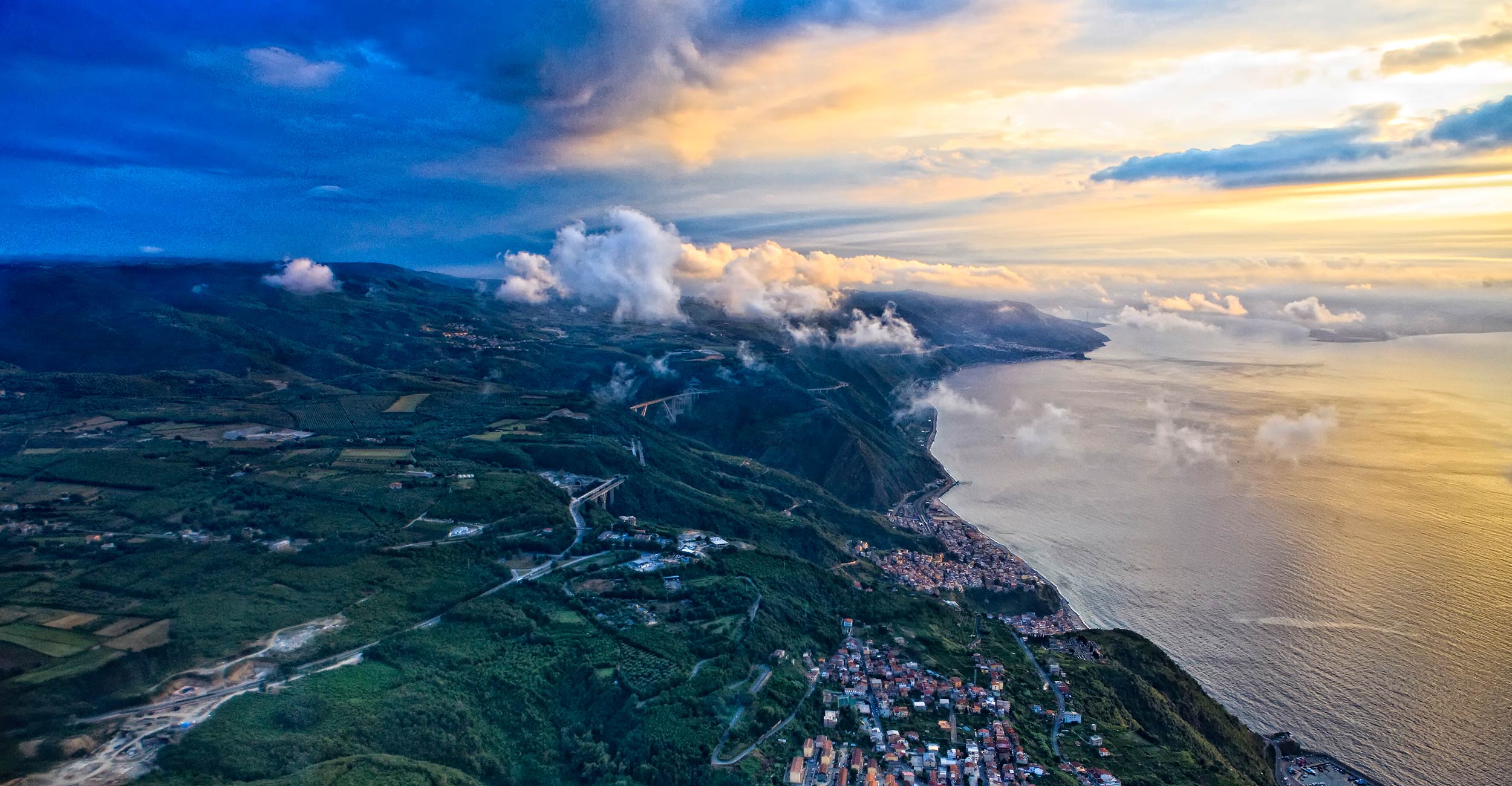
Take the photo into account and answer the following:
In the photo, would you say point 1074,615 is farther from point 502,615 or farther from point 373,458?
point 373,458

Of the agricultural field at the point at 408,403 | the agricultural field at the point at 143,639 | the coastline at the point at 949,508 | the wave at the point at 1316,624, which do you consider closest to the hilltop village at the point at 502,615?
the agricultural field at the point at 143,639

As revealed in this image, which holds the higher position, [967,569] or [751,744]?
[751,744]

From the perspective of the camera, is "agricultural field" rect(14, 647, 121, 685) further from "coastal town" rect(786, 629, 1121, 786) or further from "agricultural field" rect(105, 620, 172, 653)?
"coastal town" rect(786, 629, 1121, 786)

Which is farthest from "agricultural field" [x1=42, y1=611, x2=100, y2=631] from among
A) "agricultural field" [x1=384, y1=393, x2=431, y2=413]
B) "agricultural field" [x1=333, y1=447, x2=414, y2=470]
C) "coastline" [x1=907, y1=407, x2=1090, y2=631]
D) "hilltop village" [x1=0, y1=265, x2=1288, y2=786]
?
"coastline" [x1=907, y1=407, x2=1090, y2=631]

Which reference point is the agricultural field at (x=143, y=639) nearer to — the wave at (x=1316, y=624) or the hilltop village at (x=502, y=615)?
the hilltop village at (x=502, y=615)

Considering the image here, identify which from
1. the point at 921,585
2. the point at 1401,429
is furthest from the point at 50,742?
the point at 1401,429

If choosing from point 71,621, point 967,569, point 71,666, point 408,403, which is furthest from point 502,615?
point 408,403
